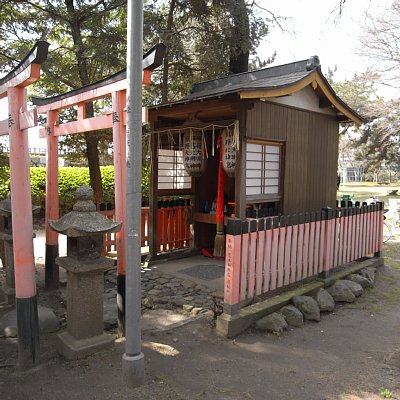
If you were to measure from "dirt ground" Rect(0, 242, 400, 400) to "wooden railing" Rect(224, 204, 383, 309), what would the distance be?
0.71 metres

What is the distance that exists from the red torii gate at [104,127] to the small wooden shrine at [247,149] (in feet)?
6.62

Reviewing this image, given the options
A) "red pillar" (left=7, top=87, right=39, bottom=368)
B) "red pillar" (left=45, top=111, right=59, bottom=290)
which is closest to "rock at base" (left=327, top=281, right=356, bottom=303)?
"red pillar" (left=7, top=87, right=39, bottom=368)

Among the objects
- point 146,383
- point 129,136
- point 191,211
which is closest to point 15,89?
point 129,136

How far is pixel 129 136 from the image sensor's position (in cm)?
341

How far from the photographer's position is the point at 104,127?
532cm

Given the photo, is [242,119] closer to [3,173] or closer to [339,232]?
[339,232]

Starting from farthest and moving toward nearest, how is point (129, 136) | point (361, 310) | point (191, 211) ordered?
point (191, 211) → point (361, 310) → point (129, 136)

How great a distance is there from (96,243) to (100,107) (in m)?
11.4

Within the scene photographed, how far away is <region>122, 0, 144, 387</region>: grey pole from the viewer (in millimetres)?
3293

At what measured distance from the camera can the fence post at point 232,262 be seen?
4.89 m

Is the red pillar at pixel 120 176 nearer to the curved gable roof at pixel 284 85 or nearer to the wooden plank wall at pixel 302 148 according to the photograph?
the curved gable roof at pixel 284 85

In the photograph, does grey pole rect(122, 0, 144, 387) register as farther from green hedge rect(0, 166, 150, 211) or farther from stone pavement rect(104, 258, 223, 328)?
green hedge rect(0, 166, 150, 211)

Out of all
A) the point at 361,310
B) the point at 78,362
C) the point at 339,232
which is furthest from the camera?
the point at 339,232

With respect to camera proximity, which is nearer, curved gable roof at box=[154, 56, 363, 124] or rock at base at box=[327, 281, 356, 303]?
curved gable roof at box=[154, 56, 363, 124]
